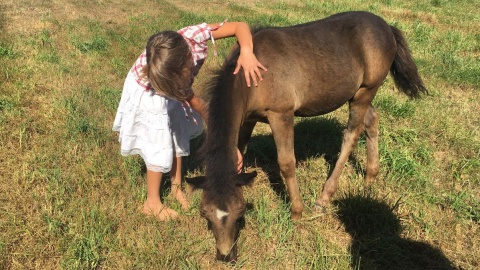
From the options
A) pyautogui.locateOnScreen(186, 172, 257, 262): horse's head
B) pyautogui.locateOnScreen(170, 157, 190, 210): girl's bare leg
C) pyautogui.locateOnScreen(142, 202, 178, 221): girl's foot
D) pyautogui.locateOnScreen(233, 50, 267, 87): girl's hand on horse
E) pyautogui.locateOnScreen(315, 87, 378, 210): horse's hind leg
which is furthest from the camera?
pyautogui.locateOnScreen(315, 87, 378, 210): horse's hind leg

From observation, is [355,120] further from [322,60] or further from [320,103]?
[322,60]

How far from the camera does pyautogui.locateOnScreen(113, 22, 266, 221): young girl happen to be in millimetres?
2910

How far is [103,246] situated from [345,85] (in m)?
2.82

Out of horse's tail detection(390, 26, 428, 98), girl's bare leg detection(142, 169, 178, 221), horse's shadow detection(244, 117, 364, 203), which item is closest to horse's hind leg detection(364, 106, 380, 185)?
horse's shadow detection(244, 117, 364, 203)

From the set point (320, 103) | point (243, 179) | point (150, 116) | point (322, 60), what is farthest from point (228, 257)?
point (322, 60)

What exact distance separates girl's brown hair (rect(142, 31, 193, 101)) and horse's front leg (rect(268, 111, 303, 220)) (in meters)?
0.92

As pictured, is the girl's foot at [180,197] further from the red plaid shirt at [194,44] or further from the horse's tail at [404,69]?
the horse's tail at [404,69]

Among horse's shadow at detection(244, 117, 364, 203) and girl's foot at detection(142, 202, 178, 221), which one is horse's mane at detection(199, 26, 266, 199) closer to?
girl's foot at detection(142, 202, 178, 221)

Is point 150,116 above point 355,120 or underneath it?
above

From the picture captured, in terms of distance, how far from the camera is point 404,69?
463cm

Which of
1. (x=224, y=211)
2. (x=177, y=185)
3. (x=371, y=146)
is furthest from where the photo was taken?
(x=371, y=146)

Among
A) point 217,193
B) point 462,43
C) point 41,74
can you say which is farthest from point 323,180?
point 462,43

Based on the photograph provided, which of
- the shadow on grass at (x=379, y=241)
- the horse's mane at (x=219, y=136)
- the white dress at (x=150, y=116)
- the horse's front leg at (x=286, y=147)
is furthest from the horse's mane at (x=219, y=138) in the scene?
the shadow on grass at (x=379, y=241)

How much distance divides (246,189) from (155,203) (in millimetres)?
971
